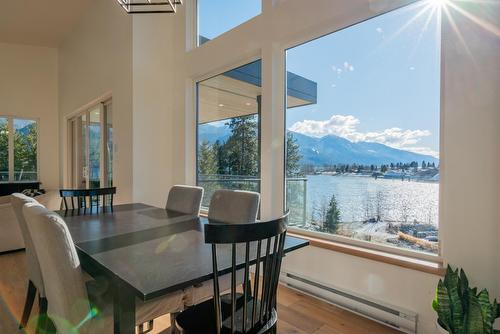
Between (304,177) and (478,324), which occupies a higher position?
(304,177)

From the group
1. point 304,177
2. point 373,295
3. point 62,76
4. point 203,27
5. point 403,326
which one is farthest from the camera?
point 62,76

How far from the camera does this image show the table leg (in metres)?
1.14

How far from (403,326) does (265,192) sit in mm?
1523

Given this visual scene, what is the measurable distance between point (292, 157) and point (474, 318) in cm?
179

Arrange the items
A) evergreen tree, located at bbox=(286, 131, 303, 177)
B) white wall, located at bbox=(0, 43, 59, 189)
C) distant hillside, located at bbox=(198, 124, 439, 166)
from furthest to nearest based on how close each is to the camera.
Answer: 1. white wall, located at bbox=(0, 43, 59, 189)
2. evergreen tree, located at bbox=(286, 131, 303, 177)
3. distant hillside, located at bbox=(198, 124, 439, 166)

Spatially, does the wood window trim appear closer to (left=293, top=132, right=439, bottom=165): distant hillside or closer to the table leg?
(left=293, top=132, right=439, bottom=165): distant hillside

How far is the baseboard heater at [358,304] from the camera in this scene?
191 cm

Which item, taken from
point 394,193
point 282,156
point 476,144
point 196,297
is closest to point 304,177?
point 282,156

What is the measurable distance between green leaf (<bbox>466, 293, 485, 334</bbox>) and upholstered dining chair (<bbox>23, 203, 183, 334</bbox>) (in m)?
1.49

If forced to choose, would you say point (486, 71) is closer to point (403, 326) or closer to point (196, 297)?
point (403, 326)

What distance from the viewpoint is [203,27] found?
3.77m

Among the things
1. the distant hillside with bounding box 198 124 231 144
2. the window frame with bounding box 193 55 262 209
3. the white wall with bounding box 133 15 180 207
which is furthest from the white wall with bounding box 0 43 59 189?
the distant hillside with bounding box 198 124 231 144

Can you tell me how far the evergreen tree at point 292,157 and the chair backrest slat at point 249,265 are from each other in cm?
155

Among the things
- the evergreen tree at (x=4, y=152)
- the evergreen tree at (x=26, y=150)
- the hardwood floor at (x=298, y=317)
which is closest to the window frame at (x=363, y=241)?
the hardwood floor at (x=298, y=317)
